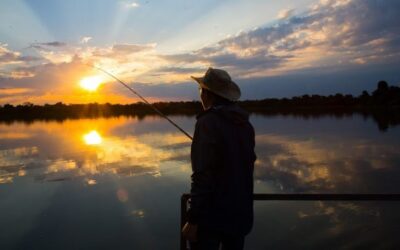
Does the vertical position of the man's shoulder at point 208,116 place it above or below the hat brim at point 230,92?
below

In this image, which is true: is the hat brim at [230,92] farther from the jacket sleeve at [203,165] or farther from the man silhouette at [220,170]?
the jacket sleeve at [203,165]

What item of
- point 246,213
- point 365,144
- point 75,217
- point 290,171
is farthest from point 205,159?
point 365,144

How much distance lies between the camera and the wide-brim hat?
2.65 m

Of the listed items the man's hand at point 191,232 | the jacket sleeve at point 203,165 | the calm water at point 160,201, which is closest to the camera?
the jacket sleeve at point 203,165

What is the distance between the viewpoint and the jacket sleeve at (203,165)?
2.42 metres

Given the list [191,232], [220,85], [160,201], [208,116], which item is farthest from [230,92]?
[160,201]

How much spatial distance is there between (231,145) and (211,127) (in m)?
0.18

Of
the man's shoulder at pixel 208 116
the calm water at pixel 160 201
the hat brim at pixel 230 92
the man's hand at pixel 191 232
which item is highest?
the hat brim at pixel 230 92

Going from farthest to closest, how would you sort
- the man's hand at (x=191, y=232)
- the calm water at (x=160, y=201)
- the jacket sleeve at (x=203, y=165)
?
the calm water at (x=160, y=201) < the man's hand at (x=191, y=232) < the jacket sleeve at (x=203, y=165)

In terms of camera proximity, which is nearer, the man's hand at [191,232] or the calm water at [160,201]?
the man's hand at [191,232]

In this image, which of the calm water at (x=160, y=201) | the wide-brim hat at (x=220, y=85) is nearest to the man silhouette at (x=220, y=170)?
the wide-brim hat at (x=220, y=85)

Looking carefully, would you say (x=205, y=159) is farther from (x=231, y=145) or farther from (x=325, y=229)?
(x=325, y=229)

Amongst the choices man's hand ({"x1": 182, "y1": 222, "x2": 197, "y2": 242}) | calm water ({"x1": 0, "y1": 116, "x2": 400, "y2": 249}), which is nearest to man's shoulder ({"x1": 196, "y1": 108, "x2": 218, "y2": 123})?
man's hand ({"x1": 182, "y1": 222, "x2": 197, "y2": 242})

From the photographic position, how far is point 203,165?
2.43m
